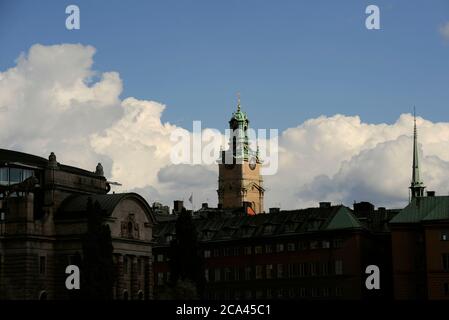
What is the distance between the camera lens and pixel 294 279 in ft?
525

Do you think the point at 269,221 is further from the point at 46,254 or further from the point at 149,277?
the point at 46,254

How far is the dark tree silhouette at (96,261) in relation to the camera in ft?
365

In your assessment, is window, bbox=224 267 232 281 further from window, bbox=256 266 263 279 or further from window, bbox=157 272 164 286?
window, bbox=157 272 164 286

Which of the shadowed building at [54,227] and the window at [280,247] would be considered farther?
the window at [280,247]

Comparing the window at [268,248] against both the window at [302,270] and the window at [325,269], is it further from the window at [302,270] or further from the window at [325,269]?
the window at [325,269]

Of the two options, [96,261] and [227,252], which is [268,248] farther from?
[96,261]

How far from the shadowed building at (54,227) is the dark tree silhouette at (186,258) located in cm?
689

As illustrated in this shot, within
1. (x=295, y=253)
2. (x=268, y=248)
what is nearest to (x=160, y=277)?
(x=268, y=248)

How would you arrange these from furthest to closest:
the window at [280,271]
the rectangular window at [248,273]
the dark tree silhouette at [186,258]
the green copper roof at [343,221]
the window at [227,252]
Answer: the window at [227,252] < the rectangular window at [248,273] < the window at [280,271] < the green copper roof at [343,221] < the dark tree silhouette at [186,258]

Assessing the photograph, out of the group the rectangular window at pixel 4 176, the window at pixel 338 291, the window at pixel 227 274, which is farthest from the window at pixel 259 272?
the rectangular window at pixel 4 176

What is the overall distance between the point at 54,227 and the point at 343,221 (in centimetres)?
4672

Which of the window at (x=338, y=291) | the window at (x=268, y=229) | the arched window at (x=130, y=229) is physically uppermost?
the window at (x=268, y=229)
